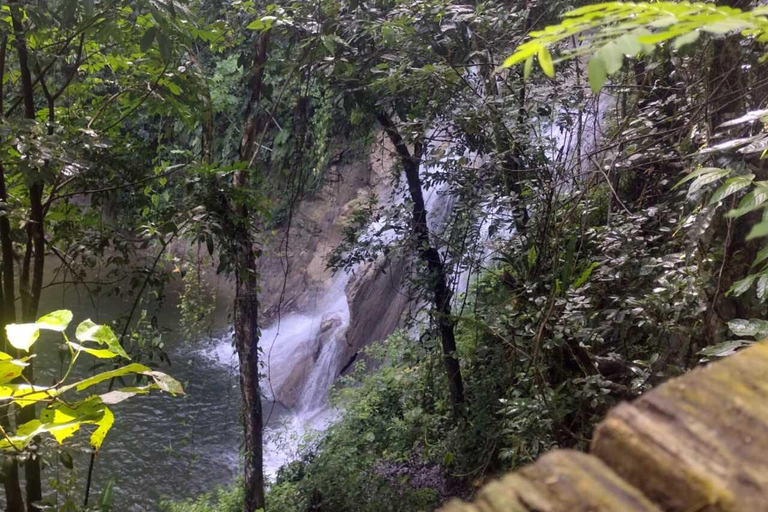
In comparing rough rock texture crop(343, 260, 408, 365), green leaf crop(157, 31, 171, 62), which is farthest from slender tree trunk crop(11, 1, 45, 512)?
rough rock texture crop(343, 260, 408, 365)

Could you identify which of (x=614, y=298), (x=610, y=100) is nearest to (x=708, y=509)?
(x=614, y=298)

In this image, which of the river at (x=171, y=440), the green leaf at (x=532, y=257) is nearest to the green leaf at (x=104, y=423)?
the green leaf at (x=532, y=257)

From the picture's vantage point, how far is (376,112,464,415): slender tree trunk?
4.58 meters

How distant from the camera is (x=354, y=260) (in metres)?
4.84

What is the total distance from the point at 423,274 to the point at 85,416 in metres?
3.66

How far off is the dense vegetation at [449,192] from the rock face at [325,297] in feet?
6.43

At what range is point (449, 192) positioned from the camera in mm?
4355

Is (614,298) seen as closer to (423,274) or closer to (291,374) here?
(423,274)

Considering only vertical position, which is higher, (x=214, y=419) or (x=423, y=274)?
(x=423, y=274)

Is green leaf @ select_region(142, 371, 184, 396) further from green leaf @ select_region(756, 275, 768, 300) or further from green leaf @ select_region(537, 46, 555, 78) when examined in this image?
green leaf @ select_region(756, 275, 768, 300)

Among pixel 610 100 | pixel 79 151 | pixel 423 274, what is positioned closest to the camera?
pixel 79 151

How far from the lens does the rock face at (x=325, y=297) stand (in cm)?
876

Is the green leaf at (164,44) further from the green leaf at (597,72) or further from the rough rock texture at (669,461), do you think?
the rough rock texture at (669,461)

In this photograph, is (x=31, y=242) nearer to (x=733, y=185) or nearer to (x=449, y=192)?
(x=449, y=192)
